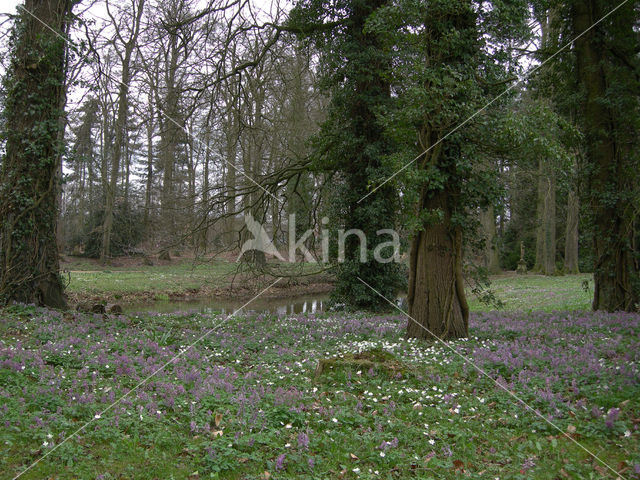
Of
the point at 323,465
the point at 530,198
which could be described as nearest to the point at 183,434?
the point at 323,465

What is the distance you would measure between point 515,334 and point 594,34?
753 cm

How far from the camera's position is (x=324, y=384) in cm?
590

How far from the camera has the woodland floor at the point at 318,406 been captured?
3.90 m

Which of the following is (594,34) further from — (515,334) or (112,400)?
(112,400)

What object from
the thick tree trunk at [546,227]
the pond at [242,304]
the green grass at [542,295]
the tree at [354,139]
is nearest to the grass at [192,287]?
Answer: the green grass at [542,295]

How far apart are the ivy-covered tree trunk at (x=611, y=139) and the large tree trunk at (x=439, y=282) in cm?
441

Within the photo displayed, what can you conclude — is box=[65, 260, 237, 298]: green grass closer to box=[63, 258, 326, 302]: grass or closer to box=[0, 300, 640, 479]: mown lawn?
box=[63, 258, 326, 302]: grass

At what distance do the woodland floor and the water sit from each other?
357 inches

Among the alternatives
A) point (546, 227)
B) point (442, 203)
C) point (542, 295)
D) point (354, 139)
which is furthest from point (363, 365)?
point (546, 227)

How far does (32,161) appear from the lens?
9859 millimetres

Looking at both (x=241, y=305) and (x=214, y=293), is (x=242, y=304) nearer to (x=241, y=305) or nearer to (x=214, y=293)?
(x=241, y=305)

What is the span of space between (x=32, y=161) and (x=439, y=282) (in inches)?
330

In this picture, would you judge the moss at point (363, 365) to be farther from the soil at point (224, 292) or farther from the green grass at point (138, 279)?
the green grass at point (138, 279)

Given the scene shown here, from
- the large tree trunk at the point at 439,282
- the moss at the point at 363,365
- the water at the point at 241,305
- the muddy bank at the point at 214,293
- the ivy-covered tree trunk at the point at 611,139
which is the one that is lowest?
the water at the point at 241,305
